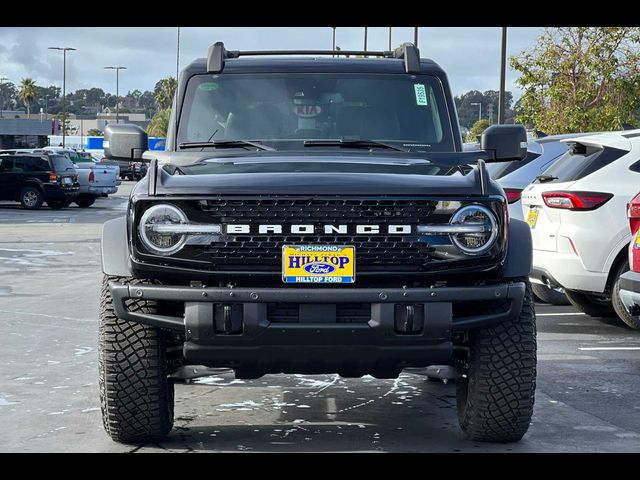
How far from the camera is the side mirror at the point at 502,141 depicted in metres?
7.37

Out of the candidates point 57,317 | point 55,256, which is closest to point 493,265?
point 57,317

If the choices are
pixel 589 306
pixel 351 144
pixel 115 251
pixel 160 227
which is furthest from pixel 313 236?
pixel 589 306

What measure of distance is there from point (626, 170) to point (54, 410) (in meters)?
5.48

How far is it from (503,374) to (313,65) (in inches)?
101

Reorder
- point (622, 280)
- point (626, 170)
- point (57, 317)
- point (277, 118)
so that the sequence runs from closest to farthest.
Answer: point (277, 118)
point (622, 280)
point (626, 170)
point (57, 317)

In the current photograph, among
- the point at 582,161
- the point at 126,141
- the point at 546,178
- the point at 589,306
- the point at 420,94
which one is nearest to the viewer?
the point at 126,141

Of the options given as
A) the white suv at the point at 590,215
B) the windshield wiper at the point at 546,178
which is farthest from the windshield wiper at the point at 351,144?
the windshield wiper at the point at 546,178

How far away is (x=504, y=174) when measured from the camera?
1342cm

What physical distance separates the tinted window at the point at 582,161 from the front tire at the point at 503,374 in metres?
4.78

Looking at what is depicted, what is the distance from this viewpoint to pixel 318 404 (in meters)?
7.82

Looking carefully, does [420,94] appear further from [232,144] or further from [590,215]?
[590,215]

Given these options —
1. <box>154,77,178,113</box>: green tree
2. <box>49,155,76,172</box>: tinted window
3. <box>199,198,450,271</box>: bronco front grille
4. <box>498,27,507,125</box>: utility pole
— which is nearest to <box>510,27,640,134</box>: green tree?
<box>498,27,507,125</box>: utility pole
